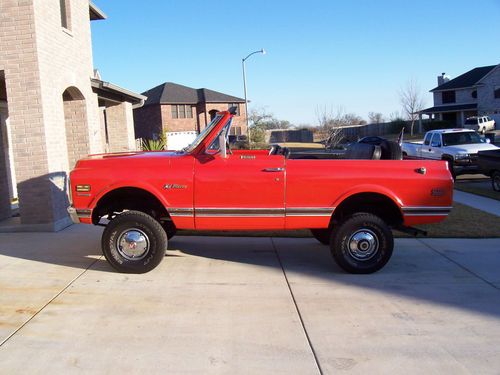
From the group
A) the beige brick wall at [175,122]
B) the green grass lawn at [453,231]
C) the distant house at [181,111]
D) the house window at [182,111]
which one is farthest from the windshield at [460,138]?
the house window at [182,111]

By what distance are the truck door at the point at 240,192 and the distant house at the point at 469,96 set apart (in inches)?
2252

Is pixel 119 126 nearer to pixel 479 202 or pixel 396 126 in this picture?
pixel 479 202

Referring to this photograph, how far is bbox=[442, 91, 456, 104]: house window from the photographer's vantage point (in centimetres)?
6325

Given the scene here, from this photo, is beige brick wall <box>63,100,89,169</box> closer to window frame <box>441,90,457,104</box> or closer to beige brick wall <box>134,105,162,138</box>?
beige brick wall <box>134,105,162,138</box>

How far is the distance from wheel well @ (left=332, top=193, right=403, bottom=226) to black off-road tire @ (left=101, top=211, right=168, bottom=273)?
2370 mm

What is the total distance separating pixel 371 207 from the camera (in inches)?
269

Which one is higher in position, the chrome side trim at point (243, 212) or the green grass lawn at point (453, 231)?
the chrome side trim at point (243, 212)

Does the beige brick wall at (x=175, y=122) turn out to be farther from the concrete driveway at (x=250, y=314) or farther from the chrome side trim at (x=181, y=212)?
the chrome side trim at (x=181, y=212)

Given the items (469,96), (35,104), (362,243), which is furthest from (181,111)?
(362,243)

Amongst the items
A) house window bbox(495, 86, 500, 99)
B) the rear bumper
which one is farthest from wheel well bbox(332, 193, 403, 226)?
house window bbox(495, 86, 500, 99)

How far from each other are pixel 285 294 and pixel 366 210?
1.89 meters

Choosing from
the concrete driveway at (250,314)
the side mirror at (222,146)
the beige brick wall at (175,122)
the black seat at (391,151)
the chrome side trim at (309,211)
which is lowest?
the concrete driveway at (250,314)

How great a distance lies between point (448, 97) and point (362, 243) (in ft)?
208

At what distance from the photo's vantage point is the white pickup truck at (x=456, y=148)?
1670 cm
